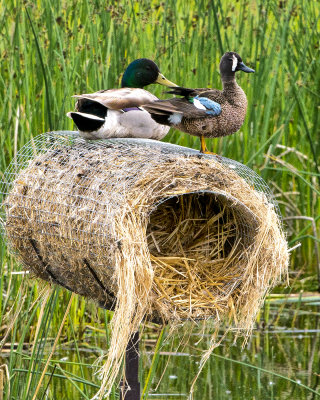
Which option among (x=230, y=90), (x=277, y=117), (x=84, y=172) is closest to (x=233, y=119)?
(x=230, y=90)

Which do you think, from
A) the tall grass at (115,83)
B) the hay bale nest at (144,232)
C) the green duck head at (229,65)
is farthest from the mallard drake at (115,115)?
the tall grass at (115,83)

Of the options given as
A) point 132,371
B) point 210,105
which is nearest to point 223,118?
point 210,105

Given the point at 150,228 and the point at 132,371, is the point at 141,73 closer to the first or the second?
the point at 150,228

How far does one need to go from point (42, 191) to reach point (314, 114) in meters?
2.82

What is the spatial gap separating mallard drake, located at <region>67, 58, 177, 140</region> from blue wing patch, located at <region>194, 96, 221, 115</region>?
0.17 metres

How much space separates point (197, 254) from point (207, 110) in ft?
1.69

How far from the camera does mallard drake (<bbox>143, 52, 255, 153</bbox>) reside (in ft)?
8.93

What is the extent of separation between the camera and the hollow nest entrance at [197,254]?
2635 millimetres

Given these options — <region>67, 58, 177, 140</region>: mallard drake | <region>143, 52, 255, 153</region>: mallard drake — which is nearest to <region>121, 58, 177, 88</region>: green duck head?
<region>67, 58, 177, 140</region>: mallard drake

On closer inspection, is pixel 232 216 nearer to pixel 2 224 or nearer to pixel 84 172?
pixel 84 172

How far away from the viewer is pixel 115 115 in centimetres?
281

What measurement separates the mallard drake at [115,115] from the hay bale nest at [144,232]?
67mm

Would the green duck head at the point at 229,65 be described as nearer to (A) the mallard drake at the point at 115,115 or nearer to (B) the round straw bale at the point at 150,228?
(A) the mallard drake at the point at 115,115

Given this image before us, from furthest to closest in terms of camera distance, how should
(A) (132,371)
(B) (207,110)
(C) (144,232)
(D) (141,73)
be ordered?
(D) (141,73) → (A) (132,371) → (B) (207,110) → (C) (144,232)
